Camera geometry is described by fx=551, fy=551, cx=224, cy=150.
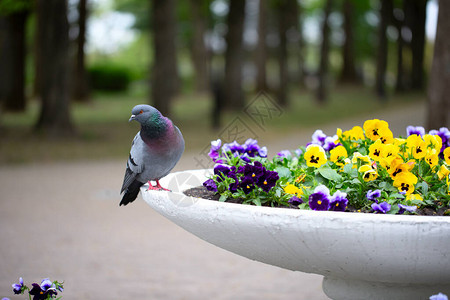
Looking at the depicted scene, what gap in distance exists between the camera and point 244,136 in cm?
398

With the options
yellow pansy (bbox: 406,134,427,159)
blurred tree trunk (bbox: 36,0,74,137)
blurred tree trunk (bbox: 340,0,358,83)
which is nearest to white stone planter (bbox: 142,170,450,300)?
yellow pansy (bbox: 406,134,427,159)

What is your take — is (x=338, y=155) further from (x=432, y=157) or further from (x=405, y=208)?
(x=405, y=208)

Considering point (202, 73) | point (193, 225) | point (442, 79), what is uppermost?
point (202, 73)

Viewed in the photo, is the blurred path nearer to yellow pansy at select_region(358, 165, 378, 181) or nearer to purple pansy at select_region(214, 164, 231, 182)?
purple pansy at select_region(214, 164, 231, 182)

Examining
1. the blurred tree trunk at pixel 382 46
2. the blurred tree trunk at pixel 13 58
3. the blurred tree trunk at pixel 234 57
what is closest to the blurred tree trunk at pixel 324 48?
the blurred tree trunk at pixel 382 46

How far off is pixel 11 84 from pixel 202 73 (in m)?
13.1

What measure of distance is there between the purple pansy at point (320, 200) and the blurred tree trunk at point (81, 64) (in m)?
21.9

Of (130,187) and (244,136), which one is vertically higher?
(244,136)

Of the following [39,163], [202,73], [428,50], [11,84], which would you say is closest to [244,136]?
[39,163]

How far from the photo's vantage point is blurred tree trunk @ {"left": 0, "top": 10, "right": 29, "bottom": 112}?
20031 mm

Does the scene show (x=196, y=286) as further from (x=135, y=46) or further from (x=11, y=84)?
(x=135, y=46)

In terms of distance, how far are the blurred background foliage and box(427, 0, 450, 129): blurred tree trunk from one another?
0.05 metres

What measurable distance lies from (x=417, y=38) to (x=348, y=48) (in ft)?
12.7

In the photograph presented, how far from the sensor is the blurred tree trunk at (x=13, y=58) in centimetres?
2003
